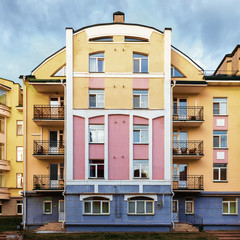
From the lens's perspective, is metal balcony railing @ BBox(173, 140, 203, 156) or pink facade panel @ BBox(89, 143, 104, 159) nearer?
pink facade panel @ BBox(89, 143, 104, 159)

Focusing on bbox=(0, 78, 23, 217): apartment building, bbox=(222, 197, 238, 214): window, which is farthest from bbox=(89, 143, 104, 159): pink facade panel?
bbox=(0, 78, 23, 217): apartment building

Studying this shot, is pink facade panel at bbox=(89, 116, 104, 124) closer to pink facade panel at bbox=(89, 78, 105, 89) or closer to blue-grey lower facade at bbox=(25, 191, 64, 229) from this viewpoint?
pink facade panel at bbox=(89, 78, 105, 89)

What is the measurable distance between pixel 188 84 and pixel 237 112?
4.98m

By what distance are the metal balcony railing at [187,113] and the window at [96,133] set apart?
5.84 m

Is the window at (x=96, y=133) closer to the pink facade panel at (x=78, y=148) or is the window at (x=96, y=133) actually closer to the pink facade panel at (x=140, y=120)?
the pink facade panel at (x=78, y=148)

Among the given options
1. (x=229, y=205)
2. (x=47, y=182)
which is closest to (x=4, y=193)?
(x=47, y=182)

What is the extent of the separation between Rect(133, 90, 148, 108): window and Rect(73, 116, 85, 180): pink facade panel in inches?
165

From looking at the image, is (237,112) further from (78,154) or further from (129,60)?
(78,154)

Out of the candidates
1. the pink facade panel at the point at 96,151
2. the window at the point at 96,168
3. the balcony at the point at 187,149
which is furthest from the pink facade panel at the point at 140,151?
the window at the point at 96,168

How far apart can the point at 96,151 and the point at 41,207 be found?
251 inches

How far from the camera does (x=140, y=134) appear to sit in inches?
854

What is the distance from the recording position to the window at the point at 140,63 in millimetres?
22203

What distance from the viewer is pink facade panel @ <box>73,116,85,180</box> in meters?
21.1

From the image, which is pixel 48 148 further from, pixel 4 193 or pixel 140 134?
pixel 4 193
